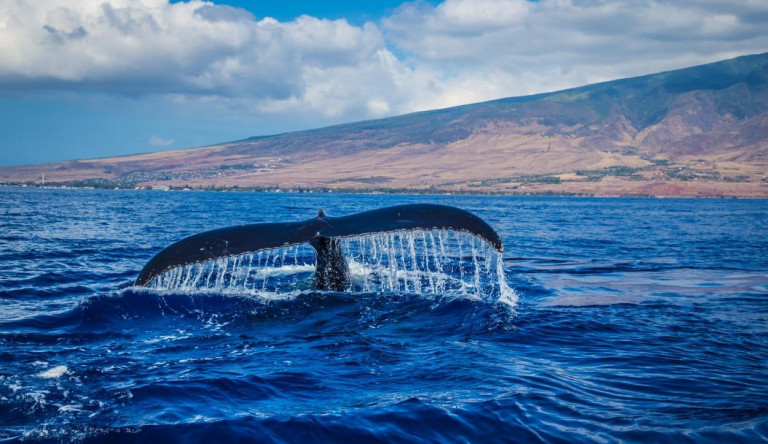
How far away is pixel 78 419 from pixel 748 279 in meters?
13.3

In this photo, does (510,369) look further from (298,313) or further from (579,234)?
(579,234)

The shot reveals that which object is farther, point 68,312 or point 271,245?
point 68,312

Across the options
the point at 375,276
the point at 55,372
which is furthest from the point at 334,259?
the point at 55,372

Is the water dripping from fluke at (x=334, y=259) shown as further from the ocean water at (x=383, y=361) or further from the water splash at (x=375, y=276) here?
the ocean water at (x=383, y=361)

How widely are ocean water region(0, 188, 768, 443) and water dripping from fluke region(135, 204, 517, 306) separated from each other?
0.22 m

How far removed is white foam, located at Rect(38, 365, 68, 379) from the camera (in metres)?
6.09

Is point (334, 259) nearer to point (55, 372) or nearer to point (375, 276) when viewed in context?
point (375, 276)

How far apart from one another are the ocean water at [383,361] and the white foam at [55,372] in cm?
3

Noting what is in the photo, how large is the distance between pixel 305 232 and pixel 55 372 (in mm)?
3724

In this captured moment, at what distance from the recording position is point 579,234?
91.1ft

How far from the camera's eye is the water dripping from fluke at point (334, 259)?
836 cm

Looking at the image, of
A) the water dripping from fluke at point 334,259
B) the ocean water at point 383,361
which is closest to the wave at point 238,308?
the ocean water at point 383,361

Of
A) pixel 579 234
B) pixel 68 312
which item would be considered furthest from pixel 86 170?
pixel 68 312

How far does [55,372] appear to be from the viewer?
6.23m
